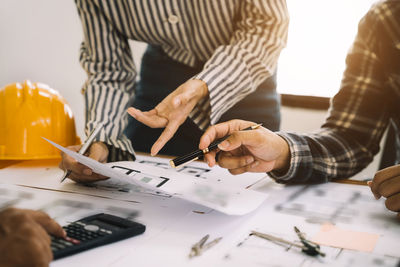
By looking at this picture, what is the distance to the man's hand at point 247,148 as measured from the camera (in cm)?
74

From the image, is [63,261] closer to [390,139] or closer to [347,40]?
[390,139]

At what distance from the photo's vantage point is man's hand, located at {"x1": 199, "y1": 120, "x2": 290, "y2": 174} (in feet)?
2.44

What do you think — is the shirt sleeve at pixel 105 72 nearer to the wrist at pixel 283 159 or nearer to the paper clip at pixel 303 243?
the wrist at pixel 283 159

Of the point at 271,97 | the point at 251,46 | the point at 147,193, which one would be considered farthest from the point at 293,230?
the point at 271,97

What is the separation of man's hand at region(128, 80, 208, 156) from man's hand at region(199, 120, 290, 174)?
3.3 inches

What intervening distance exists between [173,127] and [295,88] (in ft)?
5.09

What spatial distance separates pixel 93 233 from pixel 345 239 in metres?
0.34

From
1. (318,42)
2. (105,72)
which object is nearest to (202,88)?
(105,72)

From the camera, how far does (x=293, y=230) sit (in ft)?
1.98

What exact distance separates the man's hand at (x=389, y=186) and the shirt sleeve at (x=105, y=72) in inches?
21.2

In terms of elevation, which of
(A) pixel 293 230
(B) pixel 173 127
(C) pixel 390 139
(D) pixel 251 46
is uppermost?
(D) pixel 251 46

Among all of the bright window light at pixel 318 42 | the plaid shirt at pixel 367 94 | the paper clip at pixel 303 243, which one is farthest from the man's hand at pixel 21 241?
the bright window light at pixel 318 42

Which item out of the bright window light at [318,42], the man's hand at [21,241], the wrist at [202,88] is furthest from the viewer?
the bright window light at [318,42]

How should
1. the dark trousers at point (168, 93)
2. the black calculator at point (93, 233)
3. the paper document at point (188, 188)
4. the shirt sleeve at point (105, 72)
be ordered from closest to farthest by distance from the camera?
the black calculator at point (93, 233)
the paper document at point (188, 188)
the shirt sleeve at point (105, 72)
the dark trousers at point (168, 93)
